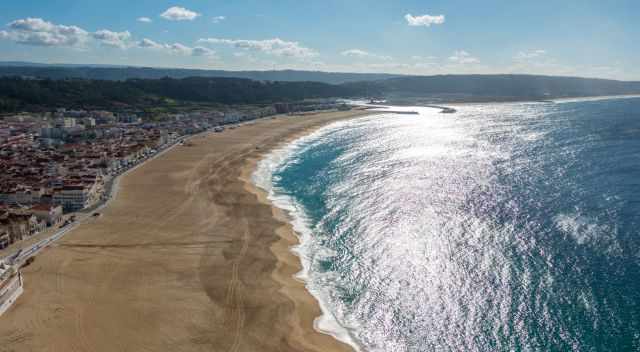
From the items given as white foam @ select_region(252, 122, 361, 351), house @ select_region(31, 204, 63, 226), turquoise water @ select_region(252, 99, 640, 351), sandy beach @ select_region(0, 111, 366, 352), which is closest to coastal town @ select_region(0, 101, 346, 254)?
house @ select_region(31, 204, 63, 226)

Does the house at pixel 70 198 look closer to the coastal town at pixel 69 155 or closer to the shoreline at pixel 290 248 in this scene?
the coastal town at pixel 69 155

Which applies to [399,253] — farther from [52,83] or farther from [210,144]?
[52,83]

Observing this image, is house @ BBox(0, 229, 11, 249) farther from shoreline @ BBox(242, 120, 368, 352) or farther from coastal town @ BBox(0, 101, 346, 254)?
shoreline @ BBox(242, 120, 368, 352)

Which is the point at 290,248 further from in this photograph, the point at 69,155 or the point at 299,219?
the point at 69,155

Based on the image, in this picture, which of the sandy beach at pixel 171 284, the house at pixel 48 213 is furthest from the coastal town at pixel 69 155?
the sandy beach at pixel 171 284

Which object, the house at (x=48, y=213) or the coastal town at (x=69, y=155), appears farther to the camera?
the coastal town at (x=69, y=155)

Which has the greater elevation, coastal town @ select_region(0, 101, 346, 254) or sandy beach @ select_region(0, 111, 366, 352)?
coastal town @ select_region(0, 101, 346, 254)
